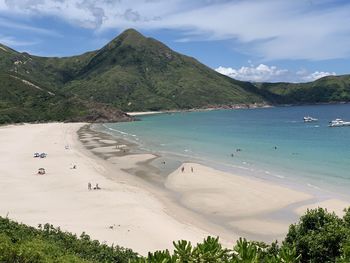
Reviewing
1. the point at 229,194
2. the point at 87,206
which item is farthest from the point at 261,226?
the point at 87,206

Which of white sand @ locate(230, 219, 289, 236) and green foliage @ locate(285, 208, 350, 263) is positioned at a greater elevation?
green foliage @ locate(285, 208, 350, 263)

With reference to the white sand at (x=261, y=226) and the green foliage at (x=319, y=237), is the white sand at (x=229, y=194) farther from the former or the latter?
the green foliage at (x=319, y=237)

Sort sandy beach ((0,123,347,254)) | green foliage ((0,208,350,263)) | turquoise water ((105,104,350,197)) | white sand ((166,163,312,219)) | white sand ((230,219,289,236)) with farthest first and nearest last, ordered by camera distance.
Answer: turquoise water ((105,104,350,197))
white sand ((166,163,312,219))
white sand ((230,219,289,236))
sandy beach ((0,123,347,254))
green foliage ((0,208,350,263))

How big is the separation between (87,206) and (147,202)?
5.83 m

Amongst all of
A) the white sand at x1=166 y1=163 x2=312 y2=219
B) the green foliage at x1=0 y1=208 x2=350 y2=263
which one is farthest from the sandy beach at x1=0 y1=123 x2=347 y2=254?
the green foliage at x1=0 y1=208 x2=350 y2=263

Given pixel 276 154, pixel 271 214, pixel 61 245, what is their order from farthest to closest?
pixel 276 154, pixel 271 214, pixel 61 245

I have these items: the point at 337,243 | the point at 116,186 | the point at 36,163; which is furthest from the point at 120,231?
the point at 36,163

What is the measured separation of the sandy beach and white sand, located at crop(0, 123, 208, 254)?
7 centimetres

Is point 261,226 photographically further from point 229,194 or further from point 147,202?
point 147,202

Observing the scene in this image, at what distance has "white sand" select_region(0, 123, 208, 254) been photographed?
30641mm

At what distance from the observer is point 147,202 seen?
4075 centimetres

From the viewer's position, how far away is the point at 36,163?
65000 mm

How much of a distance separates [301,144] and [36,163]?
5303 cm

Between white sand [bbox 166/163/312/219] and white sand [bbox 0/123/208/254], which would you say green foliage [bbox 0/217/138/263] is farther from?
white sand [bbox 166/163/312/219]
